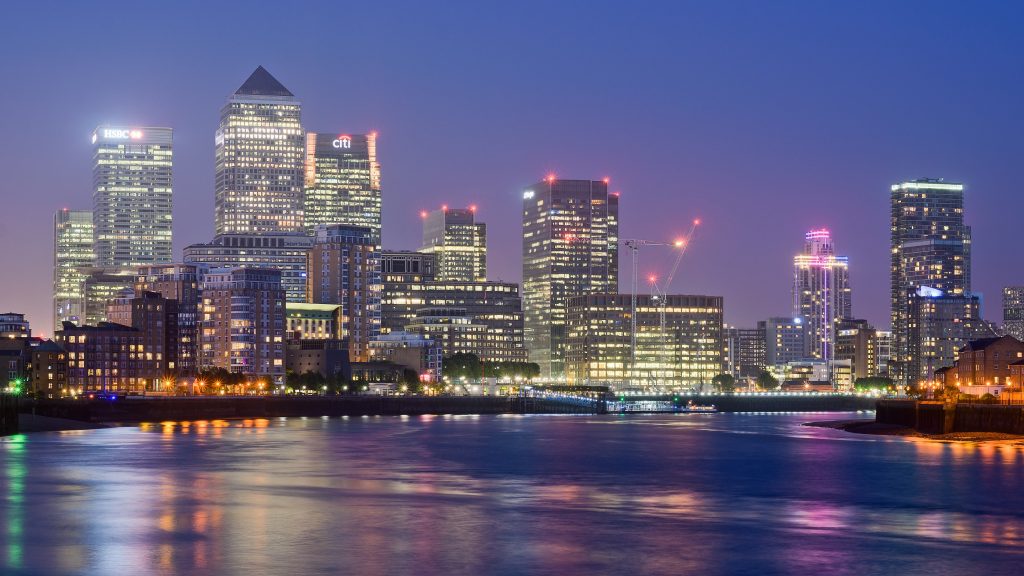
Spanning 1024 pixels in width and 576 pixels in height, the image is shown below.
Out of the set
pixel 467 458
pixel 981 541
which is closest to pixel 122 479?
pixel 467 458

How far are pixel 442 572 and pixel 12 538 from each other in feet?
71.0

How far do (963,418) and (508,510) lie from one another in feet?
325

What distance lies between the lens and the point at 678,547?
62.7 metres

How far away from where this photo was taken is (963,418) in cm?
16250

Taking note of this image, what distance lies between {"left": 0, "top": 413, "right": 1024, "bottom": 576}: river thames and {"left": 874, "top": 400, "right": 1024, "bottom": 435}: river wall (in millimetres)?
17329

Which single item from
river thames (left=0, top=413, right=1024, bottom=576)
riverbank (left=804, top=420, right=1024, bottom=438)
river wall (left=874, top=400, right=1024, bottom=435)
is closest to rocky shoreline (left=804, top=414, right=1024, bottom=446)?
riverbank (left=804, top=420, right=1024, bottom=438)

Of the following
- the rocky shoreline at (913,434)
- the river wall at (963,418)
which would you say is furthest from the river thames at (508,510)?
the river wall at (963,418)

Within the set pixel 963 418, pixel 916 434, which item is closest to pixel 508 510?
pixel 963 418

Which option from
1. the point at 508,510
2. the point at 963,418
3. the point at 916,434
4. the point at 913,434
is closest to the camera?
the point at 508,510

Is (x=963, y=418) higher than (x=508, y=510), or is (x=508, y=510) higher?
(x=963, y=418)

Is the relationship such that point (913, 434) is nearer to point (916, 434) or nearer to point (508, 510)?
point (916, 434)

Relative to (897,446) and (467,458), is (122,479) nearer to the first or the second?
(467,458)

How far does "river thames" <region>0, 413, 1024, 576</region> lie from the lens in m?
Answer: 58.7

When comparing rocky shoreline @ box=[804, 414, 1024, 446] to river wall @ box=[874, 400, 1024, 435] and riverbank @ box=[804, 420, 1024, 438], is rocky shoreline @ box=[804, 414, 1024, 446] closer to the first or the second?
riverbank @ box=[804, 420, 1024, 438]
